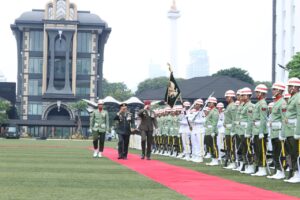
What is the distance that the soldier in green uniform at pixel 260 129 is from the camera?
54.7 feet

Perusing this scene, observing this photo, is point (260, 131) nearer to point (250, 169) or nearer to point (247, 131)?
point (247, 131)

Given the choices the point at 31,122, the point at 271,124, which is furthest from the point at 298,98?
the point at 31,122

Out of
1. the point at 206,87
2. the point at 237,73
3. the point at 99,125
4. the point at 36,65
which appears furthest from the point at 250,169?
the point at 237,73

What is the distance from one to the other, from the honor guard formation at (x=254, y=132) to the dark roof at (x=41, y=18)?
3113 inches

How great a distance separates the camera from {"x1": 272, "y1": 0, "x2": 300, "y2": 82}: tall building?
77.0 m

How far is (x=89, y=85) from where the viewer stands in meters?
106

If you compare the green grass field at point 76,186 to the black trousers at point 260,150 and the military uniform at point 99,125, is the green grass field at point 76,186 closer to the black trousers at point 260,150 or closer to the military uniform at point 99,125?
the black trousers at point 260,150

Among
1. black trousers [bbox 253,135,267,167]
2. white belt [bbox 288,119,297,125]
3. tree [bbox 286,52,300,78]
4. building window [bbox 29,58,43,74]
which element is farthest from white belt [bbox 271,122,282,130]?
building window [bbox 29,58,43,74]

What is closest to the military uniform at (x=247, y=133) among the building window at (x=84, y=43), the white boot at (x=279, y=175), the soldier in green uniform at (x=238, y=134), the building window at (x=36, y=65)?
the soldier in green uniform at (x=238, y=134)

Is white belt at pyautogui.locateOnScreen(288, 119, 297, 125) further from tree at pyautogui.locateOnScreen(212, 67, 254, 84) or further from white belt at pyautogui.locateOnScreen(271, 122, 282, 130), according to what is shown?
tree at pyautogui.locateOnScreen(212, 67, 254, 84)

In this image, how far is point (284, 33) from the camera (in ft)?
263

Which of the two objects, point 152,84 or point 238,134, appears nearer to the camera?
point 238,134

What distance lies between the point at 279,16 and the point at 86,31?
33.4m

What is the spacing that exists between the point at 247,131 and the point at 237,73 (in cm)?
9938
